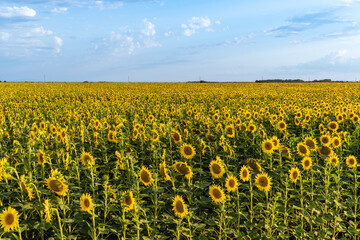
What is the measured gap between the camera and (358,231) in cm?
400

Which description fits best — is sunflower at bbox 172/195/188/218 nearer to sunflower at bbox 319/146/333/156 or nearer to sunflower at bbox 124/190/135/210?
sunflower at bbox 124/190/135/210

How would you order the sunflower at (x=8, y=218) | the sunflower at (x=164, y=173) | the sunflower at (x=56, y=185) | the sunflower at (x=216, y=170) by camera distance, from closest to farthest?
the sunflower at (x=8, y=218) < the sunflower at (x=56, y=185) < the sunflower at (x=164, y=173) < the sunflower at (x=216, y=170)

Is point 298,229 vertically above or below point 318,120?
below

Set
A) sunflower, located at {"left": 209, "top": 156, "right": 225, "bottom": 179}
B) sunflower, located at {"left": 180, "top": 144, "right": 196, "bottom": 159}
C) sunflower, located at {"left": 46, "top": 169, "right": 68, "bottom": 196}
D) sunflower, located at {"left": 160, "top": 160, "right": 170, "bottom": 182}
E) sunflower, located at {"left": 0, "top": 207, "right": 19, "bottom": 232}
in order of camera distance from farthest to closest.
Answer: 1. sunflower, located at {"left": 180, "top": 144, "right": 196, "bottom": 159}
2. sunflower, located at {"left": 209, "top": 156, "right": 225, "bottom": 179}
3. sunflower, located at {"left": 160, "top": 160, "right": 170, "bottom": 182}
4. sunflower, located at {"left": 46, "top": 169, "right": 68, "bottom": 196}
5. sunflower, located at {"left": 0, "top": 207, "right": 19, "bottom": 232}

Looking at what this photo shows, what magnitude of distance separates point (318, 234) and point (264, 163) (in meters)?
1.67

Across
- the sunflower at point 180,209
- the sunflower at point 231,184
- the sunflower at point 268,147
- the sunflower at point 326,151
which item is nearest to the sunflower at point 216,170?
the sunflower at point 231,184

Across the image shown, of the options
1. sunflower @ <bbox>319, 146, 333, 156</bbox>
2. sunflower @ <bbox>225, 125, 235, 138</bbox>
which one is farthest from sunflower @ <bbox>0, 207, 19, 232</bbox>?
sunflower @ <bbox>319, 146, 333, 156</bbox>

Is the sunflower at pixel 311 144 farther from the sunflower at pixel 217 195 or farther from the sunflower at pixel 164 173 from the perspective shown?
the sunflower at pixel 164 173

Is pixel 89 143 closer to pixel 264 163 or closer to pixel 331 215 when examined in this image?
pixel 264 163

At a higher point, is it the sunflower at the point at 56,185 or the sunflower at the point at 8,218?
the sunflower at the point at 56,185

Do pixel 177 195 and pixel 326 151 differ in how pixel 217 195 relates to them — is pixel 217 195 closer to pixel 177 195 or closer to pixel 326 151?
pixel 177 195

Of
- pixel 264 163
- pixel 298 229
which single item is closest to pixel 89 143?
pixel 264 163

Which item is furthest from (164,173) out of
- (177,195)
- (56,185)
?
(56,185)

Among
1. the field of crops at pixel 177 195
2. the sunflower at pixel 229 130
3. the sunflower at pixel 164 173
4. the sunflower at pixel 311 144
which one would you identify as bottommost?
the field of crops at pixel 177 195
